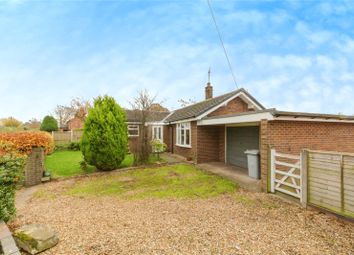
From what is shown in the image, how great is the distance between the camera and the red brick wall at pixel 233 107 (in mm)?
13500

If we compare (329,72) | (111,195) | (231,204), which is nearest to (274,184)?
(231,204)

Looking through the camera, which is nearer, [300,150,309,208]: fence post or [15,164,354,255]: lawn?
[15,164,354,255]: lawn

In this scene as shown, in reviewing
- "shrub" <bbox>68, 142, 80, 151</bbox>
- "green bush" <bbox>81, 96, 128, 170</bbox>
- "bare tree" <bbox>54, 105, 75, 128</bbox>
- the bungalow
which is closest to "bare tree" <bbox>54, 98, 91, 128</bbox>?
"bare tree" <bbox>54, 105, 75, 128</bbox>

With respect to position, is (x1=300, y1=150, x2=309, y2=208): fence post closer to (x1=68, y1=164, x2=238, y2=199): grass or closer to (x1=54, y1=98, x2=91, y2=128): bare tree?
(x1=68, y1=164, x2=238, y2=199): grass

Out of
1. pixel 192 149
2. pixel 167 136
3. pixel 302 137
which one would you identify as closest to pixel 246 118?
pixel 302 137

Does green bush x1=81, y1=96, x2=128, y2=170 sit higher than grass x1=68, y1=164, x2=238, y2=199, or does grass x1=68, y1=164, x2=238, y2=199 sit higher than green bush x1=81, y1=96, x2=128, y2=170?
green bush x1=81, y1=96, x2=128, y2=170

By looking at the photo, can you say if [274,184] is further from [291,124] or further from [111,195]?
[111,195]

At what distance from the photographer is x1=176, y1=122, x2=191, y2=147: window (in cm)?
1394

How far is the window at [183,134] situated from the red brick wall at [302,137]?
7.17 meters

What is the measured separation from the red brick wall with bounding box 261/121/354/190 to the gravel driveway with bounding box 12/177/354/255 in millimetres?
2011

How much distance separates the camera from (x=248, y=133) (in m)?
10.7

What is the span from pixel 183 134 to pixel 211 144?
2997 millimetres

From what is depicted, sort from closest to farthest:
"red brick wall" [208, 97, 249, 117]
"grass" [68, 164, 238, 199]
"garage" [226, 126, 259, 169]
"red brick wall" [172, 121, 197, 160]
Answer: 1. "grass" [68, 164, 238, 199]
2. "garage" [226, 126, 259, 169]
3. "red brick wall" [172, 121, 197, 160]
4. "red brick wall" [208, 97, 249, 117]

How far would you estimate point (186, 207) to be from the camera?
18.1 feet
